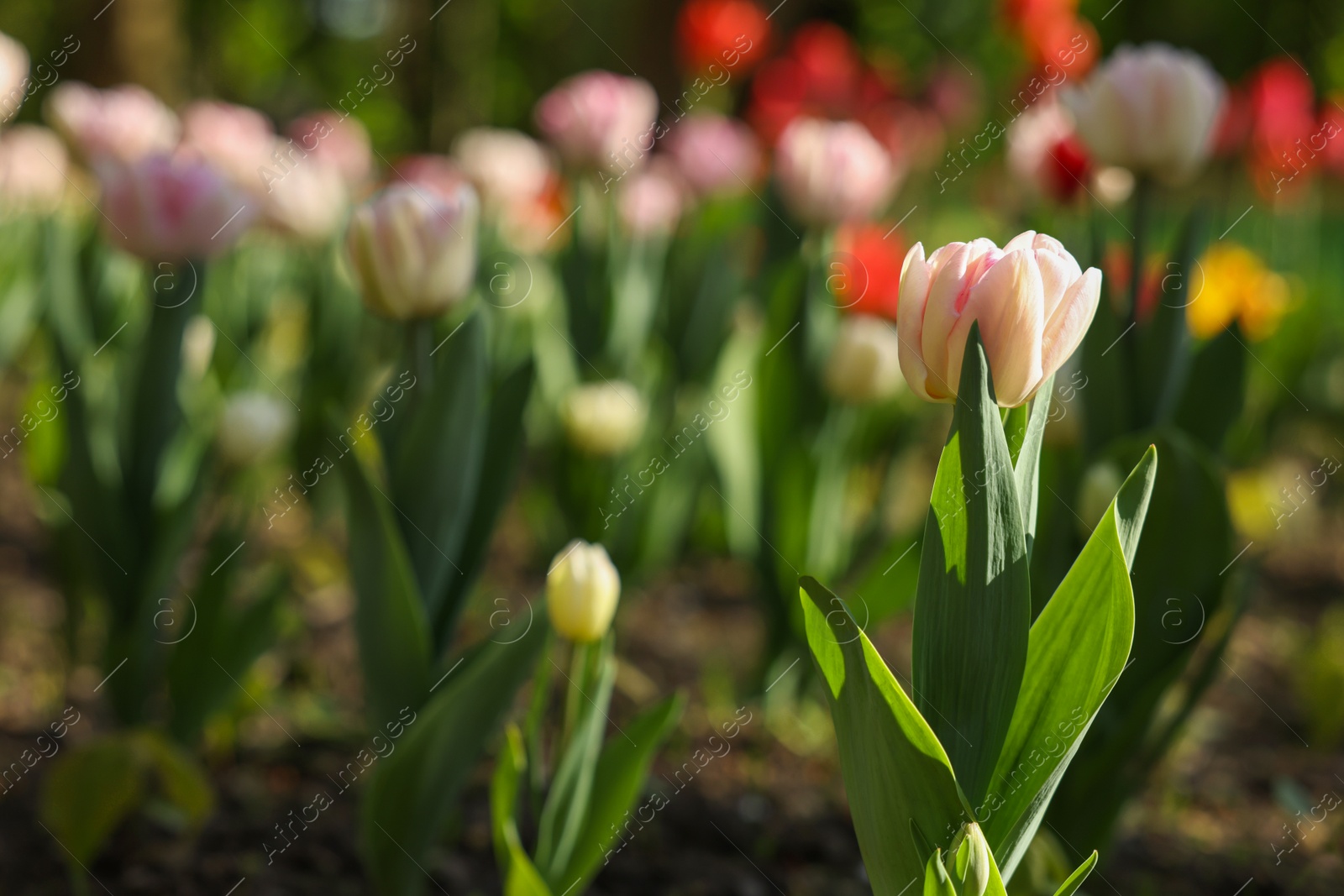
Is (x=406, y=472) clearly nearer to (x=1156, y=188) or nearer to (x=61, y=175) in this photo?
(x=1156, y=188)

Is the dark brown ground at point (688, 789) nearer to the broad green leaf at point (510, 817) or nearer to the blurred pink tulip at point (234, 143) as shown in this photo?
the broad green leaf at point (510, 817)

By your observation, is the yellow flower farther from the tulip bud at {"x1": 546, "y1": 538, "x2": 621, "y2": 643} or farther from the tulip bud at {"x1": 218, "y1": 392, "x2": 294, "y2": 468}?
the tulip bud at {"x1": 218, "y1": 392, "x2": 294, "y2": 468}

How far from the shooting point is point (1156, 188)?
1422 mm

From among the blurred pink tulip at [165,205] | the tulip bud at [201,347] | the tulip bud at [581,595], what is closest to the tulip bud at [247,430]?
the tulip bud at [201,347]

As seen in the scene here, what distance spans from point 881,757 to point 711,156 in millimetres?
2342

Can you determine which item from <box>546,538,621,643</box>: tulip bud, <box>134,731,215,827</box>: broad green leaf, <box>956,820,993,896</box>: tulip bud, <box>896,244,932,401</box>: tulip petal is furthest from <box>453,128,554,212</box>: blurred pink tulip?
<box>956,820,993,896</box>: tulip bud

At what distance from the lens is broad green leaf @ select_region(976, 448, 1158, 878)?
2.30ft

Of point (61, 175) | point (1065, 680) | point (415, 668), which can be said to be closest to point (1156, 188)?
point (1065, 680)

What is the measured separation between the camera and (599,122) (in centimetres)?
217

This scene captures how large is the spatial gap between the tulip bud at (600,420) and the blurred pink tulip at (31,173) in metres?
1.96

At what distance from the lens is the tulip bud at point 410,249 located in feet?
3.74

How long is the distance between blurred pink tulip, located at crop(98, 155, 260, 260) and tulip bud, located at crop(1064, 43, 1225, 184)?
105 centimetres

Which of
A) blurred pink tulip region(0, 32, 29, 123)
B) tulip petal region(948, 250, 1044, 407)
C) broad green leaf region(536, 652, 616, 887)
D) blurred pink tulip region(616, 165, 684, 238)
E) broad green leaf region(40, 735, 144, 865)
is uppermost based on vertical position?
blurred pink tulip region(0, 32, 29, 123)

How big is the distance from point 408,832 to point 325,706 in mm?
619
